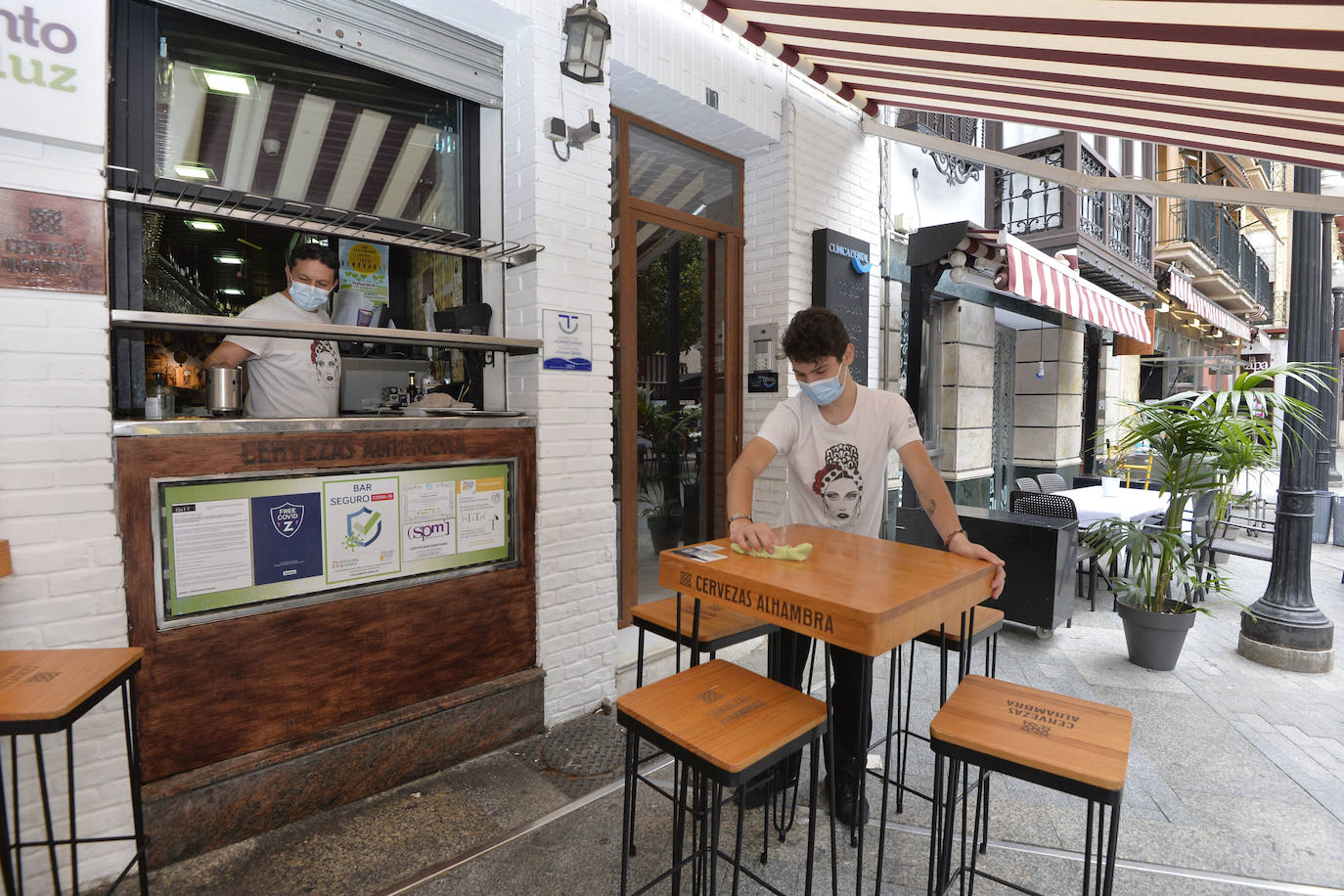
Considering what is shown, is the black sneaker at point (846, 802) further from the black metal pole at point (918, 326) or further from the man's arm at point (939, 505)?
the black metal pole at point (918, 326)

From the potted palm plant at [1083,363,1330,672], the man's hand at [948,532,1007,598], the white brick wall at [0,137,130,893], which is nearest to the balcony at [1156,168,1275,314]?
the potted palm plant at [1083,363,1330,672]

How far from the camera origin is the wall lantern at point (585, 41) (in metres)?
2.85

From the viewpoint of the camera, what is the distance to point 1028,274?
5.05 metres

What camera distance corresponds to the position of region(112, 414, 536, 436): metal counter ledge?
7.16 feet

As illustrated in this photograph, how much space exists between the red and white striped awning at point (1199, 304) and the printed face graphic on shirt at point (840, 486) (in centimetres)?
1251

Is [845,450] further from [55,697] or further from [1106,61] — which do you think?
[55,697]

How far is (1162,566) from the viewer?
396 centimetres

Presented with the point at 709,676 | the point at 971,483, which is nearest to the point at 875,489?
the point at 709,676

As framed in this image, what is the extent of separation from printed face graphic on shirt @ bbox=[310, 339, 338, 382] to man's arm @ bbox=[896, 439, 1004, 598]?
2.45 metres

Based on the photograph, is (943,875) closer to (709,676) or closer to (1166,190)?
(709,676)

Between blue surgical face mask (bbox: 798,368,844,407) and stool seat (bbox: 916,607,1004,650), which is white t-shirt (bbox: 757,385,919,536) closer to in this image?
blue surgical face mask (bbox: 798,368,844,407)

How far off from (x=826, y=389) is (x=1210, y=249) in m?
16.2

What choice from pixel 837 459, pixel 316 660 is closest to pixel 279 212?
pixel 316 660

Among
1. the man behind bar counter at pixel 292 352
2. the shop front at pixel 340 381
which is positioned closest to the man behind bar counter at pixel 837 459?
the shop front at pixel 340 381
